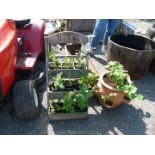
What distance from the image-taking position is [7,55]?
222cm

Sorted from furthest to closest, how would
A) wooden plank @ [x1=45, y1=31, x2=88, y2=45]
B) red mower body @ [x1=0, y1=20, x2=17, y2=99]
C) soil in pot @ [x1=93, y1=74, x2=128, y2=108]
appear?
wooden plank @ [x1=45, y1=31, x2=88, y2=45] < soil in pot @ [x1=93, y1=74, x2=128, y2=108] < red mower body @ [x1=0, y1=20, x2=17, y2=99]

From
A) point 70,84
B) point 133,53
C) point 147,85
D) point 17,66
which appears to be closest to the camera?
point 17,66

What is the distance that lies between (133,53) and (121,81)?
2.35ft

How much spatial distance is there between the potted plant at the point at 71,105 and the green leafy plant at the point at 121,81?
34cm

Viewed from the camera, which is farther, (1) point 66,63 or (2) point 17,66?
(1) point 66,63

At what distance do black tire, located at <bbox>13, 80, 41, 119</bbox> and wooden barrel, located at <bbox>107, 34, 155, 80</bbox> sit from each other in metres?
1.41

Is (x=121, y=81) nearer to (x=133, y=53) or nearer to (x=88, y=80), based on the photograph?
(x=88, y=80)

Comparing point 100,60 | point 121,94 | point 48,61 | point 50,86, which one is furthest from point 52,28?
point 121,94

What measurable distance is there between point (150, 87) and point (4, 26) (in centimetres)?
213

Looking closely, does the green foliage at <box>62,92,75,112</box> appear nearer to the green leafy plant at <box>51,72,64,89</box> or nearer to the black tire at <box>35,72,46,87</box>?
the green leafy plant at <box>51,72,64,89</box>

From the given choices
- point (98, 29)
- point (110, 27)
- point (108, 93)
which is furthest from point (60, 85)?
point (110, 27)

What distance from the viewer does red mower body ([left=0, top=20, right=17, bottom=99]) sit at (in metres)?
2.16

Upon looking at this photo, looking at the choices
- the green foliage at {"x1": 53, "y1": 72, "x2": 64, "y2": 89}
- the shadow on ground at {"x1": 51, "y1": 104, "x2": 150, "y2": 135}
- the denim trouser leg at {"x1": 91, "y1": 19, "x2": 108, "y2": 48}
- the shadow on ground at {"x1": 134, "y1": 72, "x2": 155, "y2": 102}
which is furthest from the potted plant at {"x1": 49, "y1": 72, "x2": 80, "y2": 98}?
the denim trouser leg at {"x1": 91, "y1": 19, "x2": 108, "y2": 48}

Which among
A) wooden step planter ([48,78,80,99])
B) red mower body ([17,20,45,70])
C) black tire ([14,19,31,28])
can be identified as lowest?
wooden step planter ([48,78,80,99])
